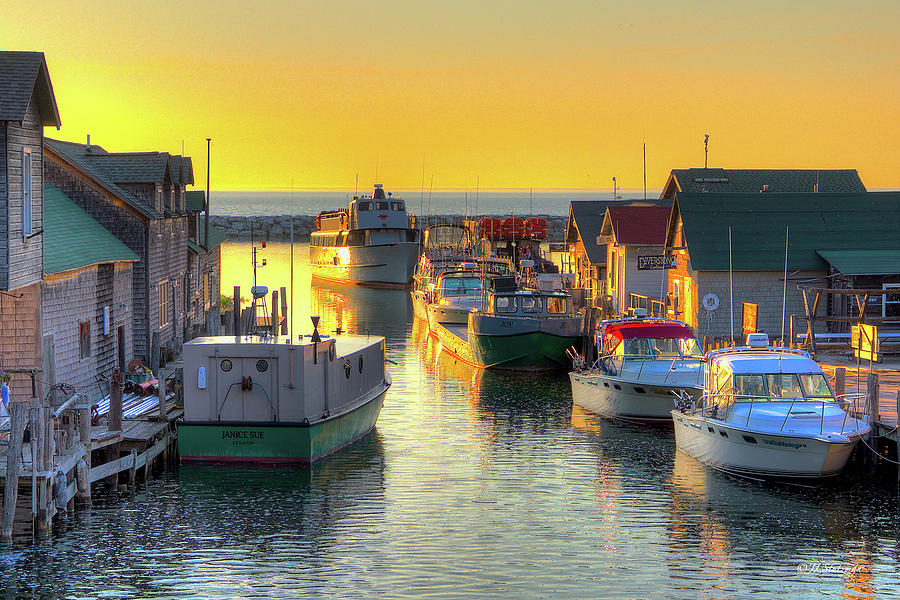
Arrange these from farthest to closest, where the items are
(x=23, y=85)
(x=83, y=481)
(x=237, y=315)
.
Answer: (x=237, y=315), (x=23, y=85), (x=83, y=481)

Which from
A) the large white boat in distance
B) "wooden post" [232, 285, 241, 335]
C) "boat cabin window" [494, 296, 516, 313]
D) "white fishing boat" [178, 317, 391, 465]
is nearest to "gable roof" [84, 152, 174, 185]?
"wooden post" [232, 285, 241, 335]

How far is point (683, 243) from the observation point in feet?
147

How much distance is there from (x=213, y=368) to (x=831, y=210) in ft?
90.2

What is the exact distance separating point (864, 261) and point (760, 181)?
75.8 ft

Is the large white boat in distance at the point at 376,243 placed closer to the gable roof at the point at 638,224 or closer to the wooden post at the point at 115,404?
the gable roof at the point at 638,224

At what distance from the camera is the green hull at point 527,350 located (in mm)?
44000

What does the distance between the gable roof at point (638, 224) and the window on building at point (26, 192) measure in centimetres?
3253

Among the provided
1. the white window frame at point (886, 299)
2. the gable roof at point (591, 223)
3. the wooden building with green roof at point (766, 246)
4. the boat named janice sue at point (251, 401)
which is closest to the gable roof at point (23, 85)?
the boat named janice sue at point (251, 401)

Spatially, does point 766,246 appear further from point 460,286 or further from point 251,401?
point 251,401

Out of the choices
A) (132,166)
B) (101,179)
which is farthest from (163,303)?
(101,179)

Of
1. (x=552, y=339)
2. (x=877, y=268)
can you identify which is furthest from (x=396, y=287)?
(x=877, y=268)

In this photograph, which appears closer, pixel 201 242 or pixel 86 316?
pixel 86 316

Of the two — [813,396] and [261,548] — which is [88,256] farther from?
[813,396]

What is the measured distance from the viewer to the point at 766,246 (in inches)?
1672
